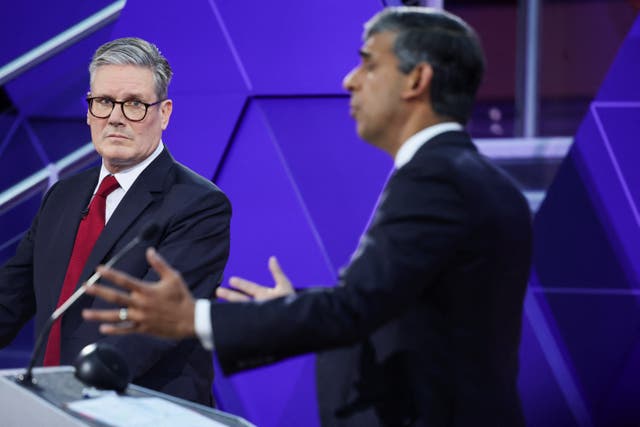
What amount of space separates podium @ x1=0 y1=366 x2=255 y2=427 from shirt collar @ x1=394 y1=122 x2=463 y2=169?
1.75ft

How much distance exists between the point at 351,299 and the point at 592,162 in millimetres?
2683

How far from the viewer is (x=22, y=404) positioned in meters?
1.71

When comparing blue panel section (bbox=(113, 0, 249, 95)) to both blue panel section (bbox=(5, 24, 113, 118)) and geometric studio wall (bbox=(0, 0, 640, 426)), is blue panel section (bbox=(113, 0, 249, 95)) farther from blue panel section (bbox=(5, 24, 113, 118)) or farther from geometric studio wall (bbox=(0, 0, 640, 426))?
blue panel section (bbox=(5, 24, 113, 118))

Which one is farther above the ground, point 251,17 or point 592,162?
point 251,17

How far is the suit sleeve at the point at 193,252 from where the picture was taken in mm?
2238

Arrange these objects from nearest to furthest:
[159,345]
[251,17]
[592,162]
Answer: [159,345], [251,17], [592,162]

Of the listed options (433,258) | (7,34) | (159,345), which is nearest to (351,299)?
(433,258)

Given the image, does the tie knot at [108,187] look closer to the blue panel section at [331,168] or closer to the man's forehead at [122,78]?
the man's forehead at [122,78]

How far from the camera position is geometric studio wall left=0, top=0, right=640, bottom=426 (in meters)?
3.68

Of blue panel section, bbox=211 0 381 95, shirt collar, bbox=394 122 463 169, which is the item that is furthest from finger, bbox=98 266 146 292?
blue panel section, bbox=211 0 381 95

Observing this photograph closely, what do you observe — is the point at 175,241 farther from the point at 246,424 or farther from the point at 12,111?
the point at 12,111

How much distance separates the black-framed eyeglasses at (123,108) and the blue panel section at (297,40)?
4.05 feet

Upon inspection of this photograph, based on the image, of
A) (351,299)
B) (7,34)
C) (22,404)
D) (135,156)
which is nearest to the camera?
(351,299)

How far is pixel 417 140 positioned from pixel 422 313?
28 centimetres
